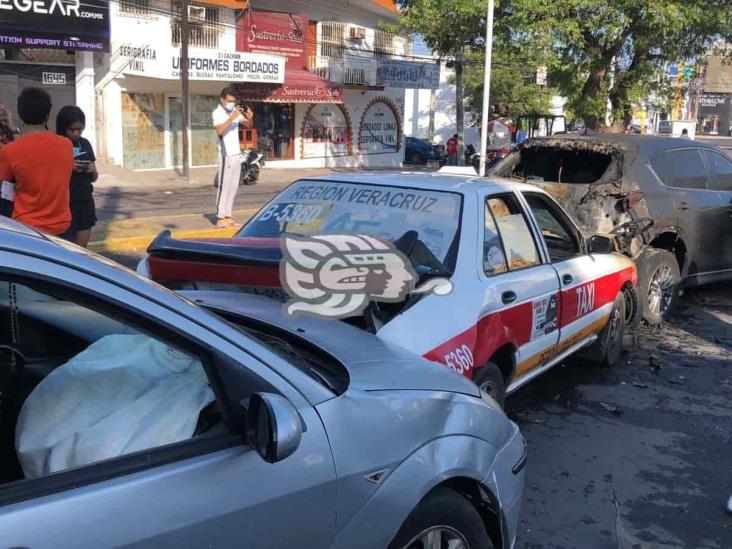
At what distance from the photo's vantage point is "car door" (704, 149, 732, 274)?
25.7ft

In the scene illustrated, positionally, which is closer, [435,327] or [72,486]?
[72,486]

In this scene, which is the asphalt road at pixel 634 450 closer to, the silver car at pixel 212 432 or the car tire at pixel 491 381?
the car tire at pixel 491 381

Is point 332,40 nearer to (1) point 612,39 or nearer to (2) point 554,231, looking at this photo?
(1) point 612,39

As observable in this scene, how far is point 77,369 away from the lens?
2.31 metres

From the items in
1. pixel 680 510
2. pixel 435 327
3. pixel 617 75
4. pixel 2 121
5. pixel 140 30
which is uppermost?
pixel 140 30

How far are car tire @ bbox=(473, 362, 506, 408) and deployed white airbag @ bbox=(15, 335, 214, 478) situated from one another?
202cm

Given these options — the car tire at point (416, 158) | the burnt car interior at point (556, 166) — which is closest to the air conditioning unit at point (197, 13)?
the car tire at point (416, 158)

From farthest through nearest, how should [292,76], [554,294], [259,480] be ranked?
[292,76]
[554,294]
[259,480]

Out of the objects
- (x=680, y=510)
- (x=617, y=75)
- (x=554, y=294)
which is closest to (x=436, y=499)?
(x=680, y=510)

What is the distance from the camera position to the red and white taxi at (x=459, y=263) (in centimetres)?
368

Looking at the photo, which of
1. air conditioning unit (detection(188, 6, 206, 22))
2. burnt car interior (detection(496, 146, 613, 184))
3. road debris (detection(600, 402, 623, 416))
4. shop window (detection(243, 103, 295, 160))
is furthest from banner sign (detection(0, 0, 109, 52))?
road debris (detection(600, 402, 623, 416))

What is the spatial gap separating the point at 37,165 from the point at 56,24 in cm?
1795

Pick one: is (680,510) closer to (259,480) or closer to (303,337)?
(303,337)

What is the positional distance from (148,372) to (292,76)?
26763mm
